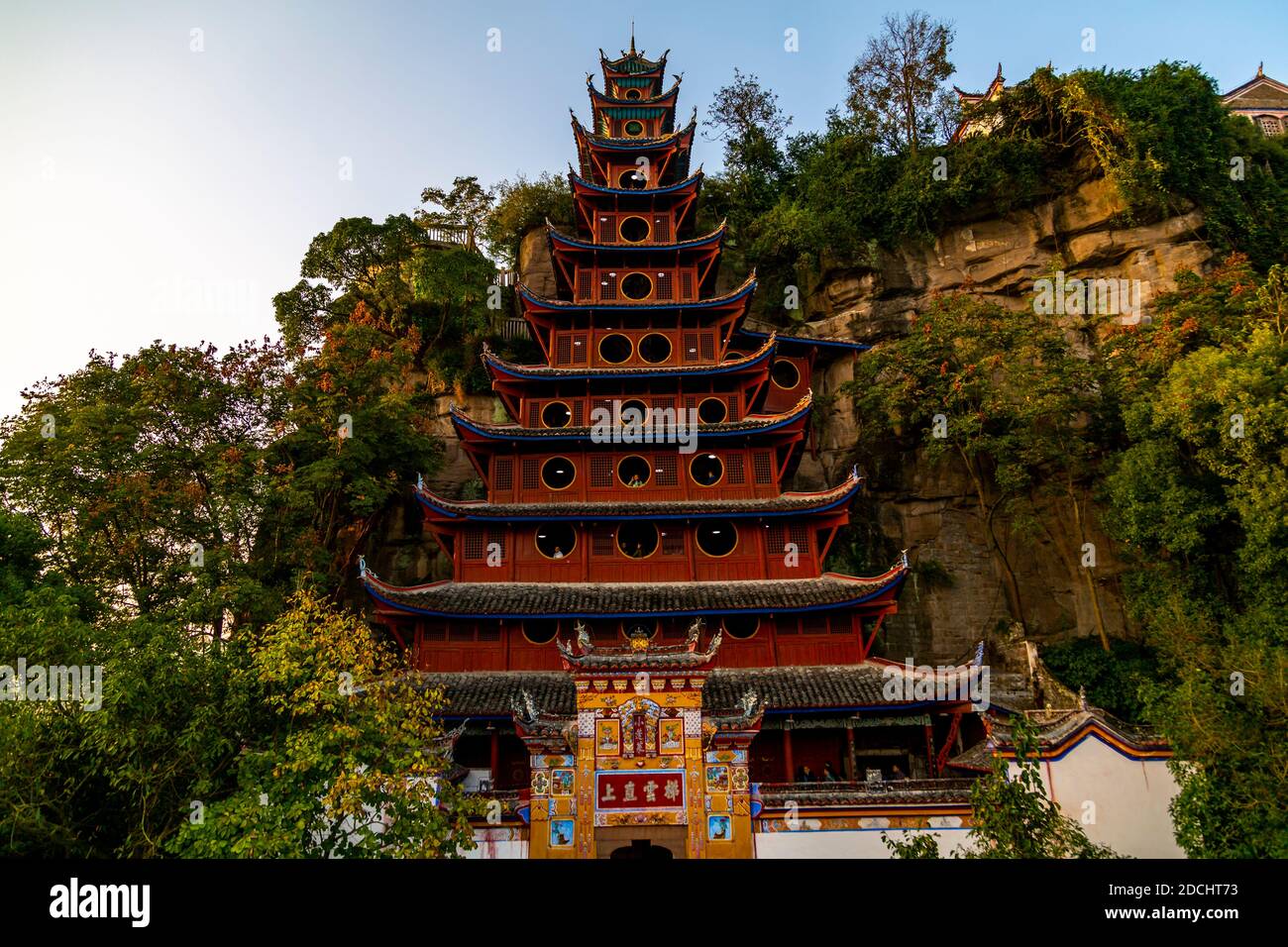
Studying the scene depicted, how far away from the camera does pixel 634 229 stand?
29.8 metres

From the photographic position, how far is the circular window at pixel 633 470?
24.3 meters

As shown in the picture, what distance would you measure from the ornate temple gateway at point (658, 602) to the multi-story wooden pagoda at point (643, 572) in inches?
2.3

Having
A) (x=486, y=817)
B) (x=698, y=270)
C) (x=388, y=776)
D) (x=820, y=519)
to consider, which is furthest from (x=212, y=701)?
(x=698, y=270)

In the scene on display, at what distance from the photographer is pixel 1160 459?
20516 millimetres

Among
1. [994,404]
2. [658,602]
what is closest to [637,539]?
[658,602]

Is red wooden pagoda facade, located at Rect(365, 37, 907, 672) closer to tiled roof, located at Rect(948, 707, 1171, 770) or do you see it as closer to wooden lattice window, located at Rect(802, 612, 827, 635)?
wooden lattice window, located at Rect(802, 612, 827, 635)

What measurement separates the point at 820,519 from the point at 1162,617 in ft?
27.8

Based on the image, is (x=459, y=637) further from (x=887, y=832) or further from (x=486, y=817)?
(x=887, y=832)

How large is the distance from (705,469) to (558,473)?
463 centimetres

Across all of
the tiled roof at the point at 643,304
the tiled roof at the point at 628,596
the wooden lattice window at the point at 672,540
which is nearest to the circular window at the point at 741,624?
the tiled roof at the point at 628,596

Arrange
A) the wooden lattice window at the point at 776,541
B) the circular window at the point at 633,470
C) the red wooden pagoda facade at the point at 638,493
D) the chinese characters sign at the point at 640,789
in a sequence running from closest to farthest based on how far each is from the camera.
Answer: the chinese characters sign at the point at 640,789, the red wooden pagoda facade at the point at 638,493, the wooden lattice window at the point at 776,541, the circular window at the point at 633,470

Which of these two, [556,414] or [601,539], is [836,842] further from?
[556,414]

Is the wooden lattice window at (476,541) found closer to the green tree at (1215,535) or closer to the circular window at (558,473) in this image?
the circular window at (558,473)

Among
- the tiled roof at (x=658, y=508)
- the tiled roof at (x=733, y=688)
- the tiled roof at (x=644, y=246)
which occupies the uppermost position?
the tiled roof at (x=644, y=246)
